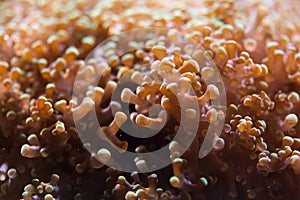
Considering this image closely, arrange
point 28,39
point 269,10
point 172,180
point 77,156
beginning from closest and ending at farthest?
point 172,180 < point 77,156 < point 28,39 < point 269,10

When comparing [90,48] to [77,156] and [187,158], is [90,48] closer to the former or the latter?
[77,156]

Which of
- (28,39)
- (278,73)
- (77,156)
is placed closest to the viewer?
(77,156)

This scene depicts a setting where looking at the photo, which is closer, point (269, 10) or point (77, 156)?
point (77, 156)

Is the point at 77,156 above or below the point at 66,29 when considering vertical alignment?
below

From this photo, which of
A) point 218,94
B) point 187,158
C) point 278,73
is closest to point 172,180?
point 187,158

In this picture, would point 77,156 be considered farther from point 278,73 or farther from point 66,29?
point 278,73

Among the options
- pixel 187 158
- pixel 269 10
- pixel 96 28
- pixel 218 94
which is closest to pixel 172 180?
pixel 187 158
